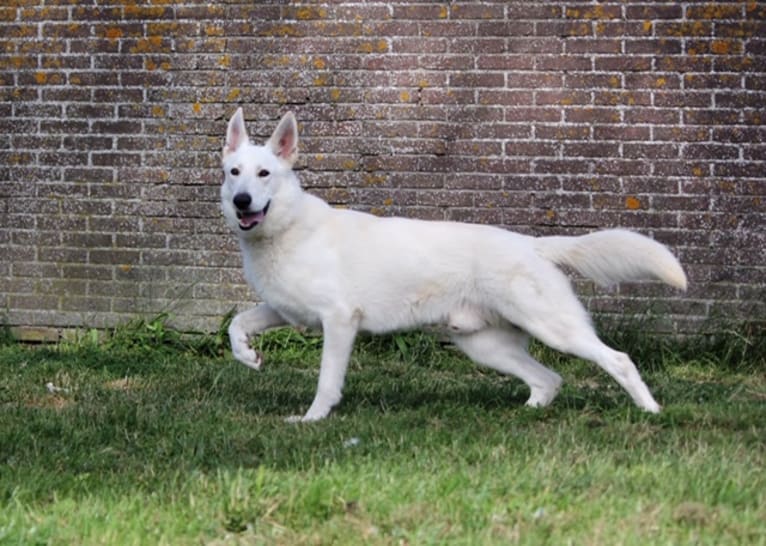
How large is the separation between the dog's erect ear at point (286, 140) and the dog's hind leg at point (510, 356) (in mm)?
1258

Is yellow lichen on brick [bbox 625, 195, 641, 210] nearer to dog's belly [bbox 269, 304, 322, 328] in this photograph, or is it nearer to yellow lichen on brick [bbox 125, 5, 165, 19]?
dog's belly [bbox 269, 304, 322, 328]

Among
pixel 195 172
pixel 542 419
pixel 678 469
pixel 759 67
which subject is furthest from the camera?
pixel 195 172

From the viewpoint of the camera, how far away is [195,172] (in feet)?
26.1

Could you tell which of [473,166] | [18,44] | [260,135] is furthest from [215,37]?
[473,166]

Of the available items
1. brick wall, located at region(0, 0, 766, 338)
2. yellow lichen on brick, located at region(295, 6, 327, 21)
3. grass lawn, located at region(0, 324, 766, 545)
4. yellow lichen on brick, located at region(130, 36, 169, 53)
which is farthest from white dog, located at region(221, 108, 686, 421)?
yellow lichen on brick, located at region(130, 36, 169, 53)

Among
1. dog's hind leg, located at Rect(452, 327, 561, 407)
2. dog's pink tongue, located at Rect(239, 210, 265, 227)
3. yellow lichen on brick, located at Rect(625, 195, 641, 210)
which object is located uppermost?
dog's pink tongue, located at Rect(239, 210, 265, 227)

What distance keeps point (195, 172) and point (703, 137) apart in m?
3.61

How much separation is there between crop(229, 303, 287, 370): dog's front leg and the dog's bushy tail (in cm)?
139

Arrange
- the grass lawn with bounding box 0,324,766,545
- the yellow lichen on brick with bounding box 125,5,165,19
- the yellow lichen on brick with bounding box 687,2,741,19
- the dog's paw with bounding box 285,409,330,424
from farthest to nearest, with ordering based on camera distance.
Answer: the yellow lichen on brick with bounding box 125,5,165,19, the yellow lichen on brick with bounding box 687,2,741,19, the dog's paw with bounding box 285,409,330,424, the grass lawn with bounding box 0,324,766,545

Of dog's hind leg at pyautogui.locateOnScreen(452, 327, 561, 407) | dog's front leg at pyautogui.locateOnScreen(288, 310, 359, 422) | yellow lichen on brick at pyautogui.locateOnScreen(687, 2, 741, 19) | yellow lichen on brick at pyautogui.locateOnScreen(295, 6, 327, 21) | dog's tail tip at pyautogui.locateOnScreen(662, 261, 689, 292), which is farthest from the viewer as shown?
yellow lichen on brick at pyautogui.locateOnScreen(295, 6, 327, 21)

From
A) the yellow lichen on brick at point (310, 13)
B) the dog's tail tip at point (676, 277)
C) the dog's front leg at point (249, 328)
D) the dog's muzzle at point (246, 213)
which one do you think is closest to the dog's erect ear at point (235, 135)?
the dog's muzzle at point (246, 213)

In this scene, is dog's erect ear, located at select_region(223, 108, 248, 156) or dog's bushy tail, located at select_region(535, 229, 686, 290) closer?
dog's bushy tail, located at select_region(535, 229, 686, 290)

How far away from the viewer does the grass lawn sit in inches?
130

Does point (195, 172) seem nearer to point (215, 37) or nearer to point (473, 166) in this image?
point (215, 37)
